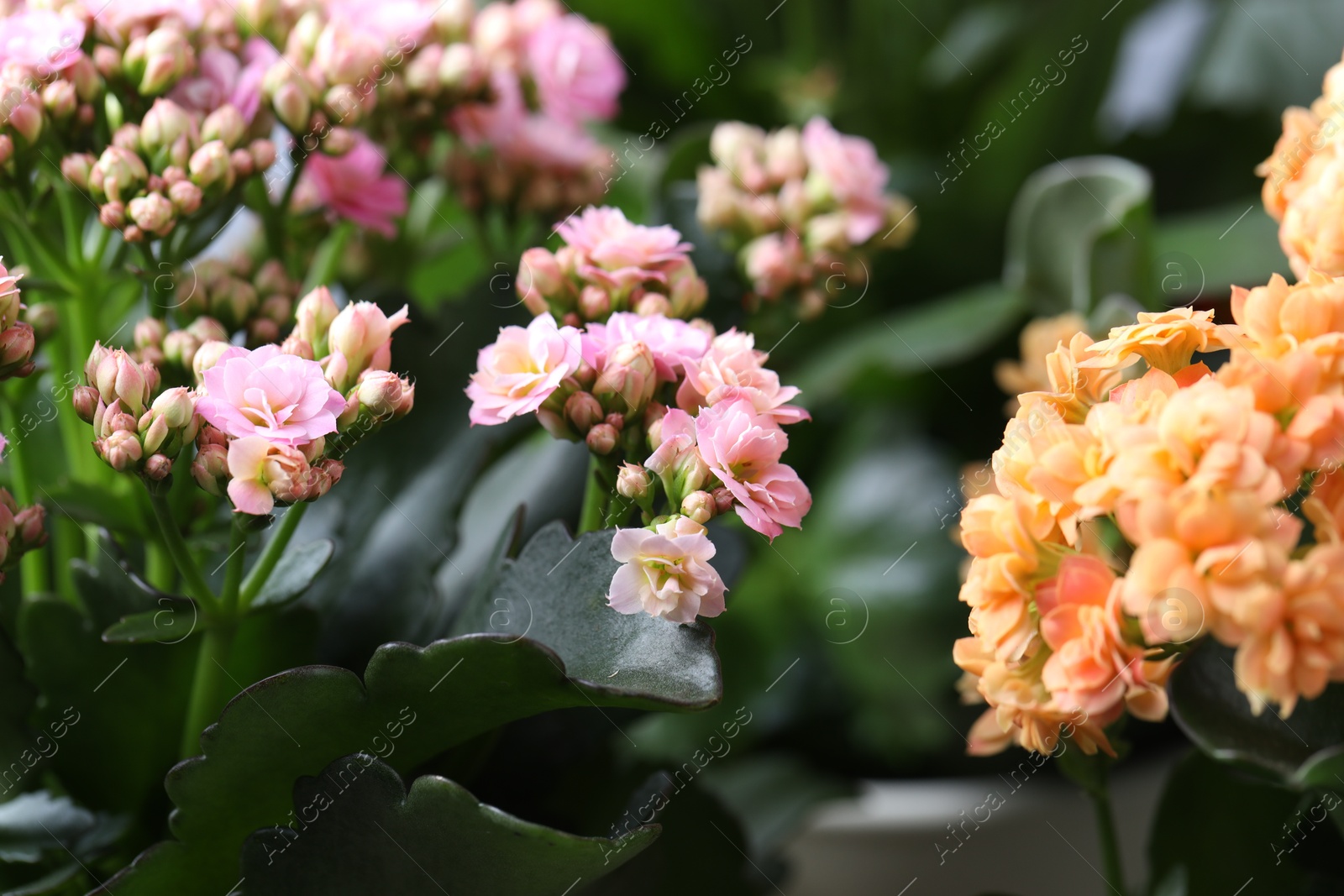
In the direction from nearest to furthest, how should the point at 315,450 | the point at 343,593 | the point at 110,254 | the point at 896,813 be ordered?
the point at 315,450, the point at 343,593, the point at 110,254, the point at 896,813

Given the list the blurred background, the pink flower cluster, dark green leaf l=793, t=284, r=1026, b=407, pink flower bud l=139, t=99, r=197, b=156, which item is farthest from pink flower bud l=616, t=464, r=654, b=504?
dark green leaf l=793, t=284, r=1026, b=407

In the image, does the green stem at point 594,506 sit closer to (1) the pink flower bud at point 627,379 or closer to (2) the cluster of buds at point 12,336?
(1) the pink flower bud at point 627,379

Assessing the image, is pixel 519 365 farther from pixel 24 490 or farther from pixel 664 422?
pixel 24 490

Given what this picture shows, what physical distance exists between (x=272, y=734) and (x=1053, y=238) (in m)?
0.47

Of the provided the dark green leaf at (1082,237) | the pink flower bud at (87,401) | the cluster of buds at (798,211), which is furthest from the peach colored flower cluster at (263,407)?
the dark green leaf at (1082,237)

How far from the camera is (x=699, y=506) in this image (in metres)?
0.31

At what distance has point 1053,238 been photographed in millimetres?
594

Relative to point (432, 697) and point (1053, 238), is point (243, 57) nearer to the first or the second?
point (432, 697)

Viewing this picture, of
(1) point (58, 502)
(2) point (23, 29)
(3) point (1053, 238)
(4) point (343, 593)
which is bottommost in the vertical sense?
(3) point (1053, 238)

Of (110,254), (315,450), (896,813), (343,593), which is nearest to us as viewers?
(315,450)

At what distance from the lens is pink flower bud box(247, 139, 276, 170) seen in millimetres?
397

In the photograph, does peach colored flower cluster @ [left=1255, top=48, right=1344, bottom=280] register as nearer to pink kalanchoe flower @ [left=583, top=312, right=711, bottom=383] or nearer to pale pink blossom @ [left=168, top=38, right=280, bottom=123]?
pink kalanchoe flower @ [left=583, top=312, right=711, bottom=383]

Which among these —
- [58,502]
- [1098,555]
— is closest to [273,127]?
[58,502]

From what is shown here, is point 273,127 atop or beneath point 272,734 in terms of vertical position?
atop
